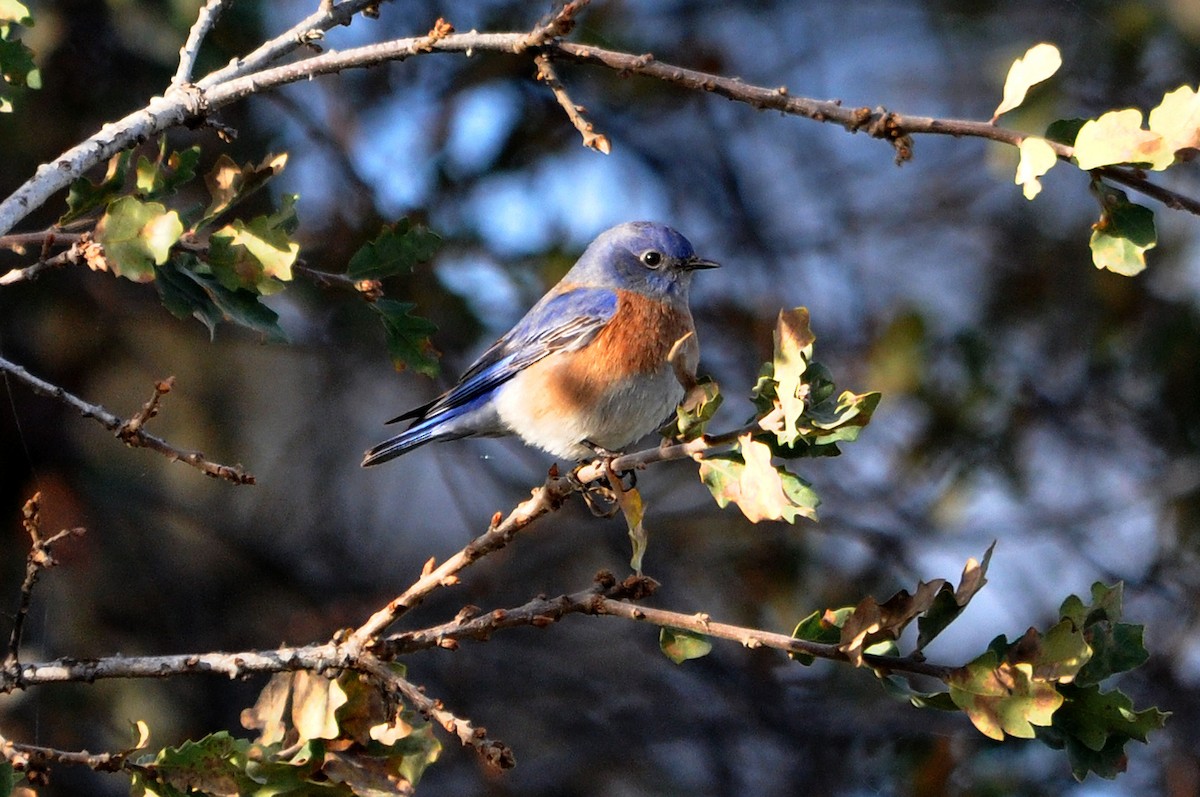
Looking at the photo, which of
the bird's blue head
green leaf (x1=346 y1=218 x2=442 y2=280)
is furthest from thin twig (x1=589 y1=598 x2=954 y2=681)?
the bird's blue head

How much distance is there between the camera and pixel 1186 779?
4625mm

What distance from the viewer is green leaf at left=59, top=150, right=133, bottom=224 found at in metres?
2.08

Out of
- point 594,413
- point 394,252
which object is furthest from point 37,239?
point 594,413

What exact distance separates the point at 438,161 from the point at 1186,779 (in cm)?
352

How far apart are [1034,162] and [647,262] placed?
2424 mm

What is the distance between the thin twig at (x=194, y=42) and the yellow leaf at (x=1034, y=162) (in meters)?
1.35

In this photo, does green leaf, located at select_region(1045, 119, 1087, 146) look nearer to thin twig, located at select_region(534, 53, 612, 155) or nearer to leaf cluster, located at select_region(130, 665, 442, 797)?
thin twig, located at select_region(534, 53, 612, 155)

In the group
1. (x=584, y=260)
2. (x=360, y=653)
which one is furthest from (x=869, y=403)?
(x=584, y=260)

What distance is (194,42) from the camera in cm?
232

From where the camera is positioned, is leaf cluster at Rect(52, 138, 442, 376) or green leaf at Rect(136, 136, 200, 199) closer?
leaf cluster at Rect(52, 138, 442, 376)

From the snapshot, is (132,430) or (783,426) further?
(132,430)

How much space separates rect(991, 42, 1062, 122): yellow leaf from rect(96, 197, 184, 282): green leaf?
1.22 metres

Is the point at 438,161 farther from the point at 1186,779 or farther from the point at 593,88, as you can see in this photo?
the point at 1186,779

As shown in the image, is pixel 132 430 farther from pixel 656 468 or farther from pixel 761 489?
pixel 656 468
